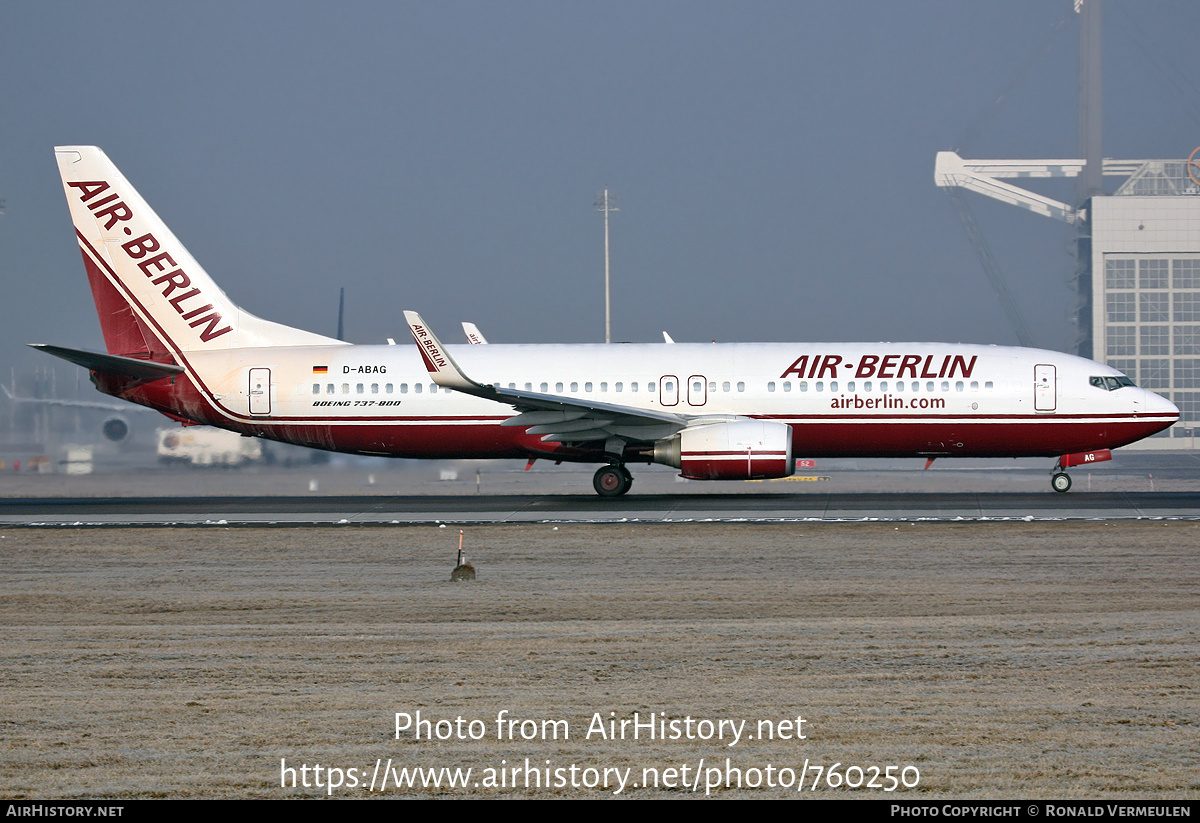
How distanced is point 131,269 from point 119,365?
3130 millimetres

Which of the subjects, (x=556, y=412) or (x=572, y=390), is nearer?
(x=556, y=412)

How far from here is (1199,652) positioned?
41.0 ft

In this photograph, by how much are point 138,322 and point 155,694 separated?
23763 millimetres

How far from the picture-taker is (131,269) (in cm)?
3272

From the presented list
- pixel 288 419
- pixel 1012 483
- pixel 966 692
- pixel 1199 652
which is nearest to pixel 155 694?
pixel 966 692

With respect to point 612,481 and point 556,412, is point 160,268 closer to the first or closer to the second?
point 556,412

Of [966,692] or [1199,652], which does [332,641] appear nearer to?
[966,692]

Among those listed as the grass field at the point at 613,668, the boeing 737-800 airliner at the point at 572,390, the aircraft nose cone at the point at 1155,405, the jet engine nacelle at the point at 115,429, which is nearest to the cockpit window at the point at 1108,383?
the boeing 737-800 airliner at the point at 572,390

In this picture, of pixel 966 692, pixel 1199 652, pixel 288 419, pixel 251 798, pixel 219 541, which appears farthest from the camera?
pixel 288 419

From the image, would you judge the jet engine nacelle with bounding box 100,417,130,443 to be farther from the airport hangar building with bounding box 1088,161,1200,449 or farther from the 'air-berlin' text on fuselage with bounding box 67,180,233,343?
the airport hangar building with bounding box 1088,161,1200,449

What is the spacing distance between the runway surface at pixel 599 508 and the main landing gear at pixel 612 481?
458 millimetres

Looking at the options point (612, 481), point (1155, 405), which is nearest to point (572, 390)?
point (612, 481)

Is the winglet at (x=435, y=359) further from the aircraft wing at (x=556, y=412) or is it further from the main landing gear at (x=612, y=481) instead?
the main landing gear at (x=612, y=481)

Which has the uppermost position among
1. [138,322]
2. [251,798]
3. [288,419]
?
[138,322]
